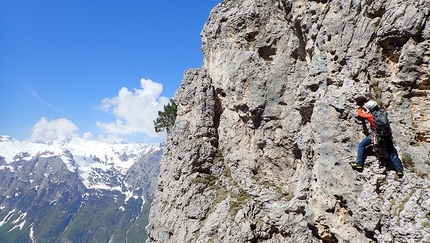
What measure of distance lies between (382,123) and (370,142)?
1619 mm

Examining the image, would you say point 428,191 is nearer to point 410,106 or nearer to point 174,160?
point 410,106

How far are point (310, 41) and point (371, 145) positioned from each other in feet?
41.4

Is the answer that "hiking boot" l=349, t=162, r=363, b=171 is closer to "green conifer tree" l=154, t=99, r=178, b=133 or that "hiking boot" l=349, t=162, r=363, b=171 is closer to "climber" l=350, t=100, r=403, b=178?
"climber" l=350, t=100, r=403, b=178

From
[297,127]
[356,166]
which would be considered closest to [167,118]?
[297,127]

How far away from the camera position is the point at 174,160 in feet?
125

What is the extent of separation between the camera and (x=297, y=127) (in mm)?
28734

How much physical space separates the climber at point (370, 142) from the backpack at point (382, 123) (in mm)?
272

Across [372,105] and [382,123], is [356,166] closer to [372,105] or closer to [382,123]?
[382,123]

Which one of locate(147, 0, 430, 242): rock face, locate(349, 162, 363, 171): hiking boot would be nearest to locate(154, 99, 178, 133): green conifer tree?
locate(147, 0, 430, 242): rock face

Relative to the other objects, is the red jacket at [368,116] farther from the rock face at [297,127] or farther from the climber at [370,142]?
the rock face at [297,127]

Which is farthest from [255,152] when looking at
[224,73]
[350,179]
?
[350,179]

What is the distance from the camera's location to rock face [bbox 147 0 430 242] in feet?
49.4

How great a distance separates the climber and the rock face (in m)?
0.54

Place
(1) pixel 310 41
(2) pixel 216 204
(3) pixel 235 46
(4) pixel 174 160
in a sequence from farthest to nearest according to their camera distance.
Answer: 1. (4) pixel 174 160
2. (3) pixel 235 46
3. (2) pixel 216 204
4. (1) pixel 310 41
